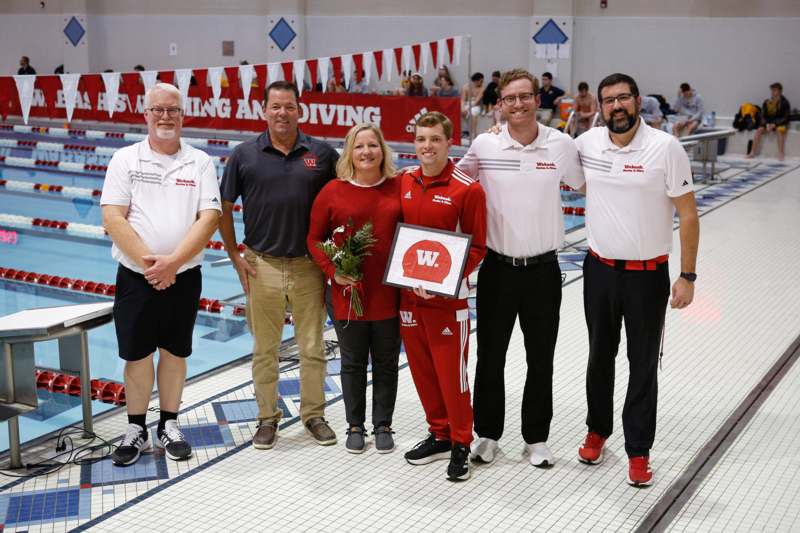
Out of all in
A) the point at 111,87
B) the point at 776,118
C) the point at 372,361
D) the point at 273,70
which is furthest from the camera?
the point at 776,118

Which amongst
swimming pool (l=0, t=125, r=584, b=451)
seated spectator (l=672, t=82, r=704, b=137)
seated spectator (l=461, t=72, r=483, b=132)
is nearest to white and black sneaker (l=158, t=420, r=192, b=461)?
swimming pool (l=0, t=125, r=584, b=451)

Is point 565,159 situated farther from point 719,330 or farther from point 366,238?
point 719,330

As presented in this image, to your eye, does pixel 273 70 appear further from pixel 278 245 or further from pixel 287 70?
pixel 278 245

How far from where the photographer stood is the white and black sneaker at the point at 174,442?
379 centimetres

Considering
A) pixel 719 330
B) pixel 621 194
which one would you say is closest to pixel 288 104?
pixel 621 194

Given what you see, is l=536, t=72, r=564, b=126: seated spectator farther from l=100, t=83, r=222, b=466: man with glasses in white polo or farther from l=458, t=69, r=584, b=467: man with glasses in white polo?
l=100, t=83, r=222, b=466: man with glasses in white polo

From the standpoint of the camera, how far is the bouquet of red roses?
3.62 meters

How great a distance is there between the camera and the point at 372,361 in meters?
3.88

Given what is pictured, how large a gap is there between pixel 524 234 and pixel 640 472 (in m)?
1.04

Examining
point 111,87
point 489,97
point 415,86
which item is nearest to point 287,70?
point 111,87

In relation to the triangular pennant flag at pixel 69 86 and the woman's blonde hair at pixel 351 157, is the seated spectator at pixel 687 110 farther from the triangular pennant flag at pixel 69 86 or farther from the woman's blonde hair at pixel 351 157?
the woman's blonde hair at pixel 351 157

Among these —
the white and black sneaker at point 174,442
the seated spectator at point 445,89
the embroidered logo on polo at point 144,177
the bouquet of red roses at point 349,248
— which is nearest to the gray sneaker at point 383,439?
the bouquet of red roses at point 349,248

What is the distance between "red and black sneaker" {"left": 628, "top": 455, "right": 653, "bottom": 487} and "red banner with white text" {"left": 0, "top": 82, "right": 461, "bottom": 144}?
1043 cm

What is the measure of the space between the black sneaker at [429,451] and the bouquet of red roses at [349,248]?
0.70 metres
